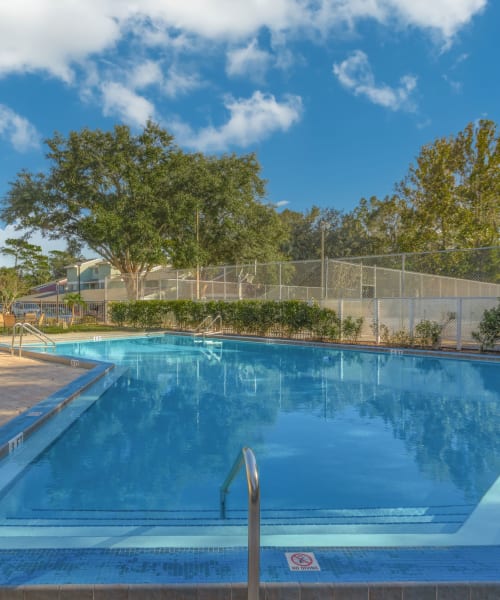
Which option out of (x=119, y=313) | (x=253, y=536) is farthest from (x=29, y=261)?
(x=253, y=536)

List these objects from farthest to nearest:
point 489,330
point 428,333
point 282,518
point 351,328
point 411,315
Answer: point 351,328
point 411,315
point 428,333
point 489,330
point 282,518

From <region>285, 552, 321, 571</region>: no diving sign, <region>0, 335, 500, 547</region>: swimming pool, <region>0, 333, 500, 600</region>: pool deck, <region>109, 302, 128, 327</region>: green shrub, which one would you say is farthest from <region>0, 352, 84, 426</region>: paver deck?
<region>109, 302, 128, 327</region>: green shrub

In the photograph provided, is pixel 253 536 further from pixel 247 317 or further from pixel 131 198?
pixel 131 198

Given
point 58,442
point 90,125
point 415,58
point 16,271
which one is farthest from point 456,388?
point 16,271

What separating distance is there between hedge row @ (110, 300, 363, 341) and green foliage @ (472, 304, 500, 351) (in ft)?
11.6

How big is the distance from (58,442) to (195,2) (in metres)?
11.9

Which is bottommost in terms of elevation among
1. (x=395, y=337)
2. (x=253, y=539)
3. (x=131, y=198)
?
(x=253, y=539)

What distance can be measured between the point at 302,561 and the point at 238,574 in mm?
314

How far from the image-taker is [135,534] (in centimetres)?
282

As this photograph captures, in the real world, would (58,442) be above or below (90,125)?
below

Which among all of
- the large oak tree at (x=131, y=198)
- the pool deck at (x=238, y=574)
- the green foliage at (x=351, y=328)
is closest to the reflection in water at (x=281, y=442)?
the pool deck at (x=238, y=574)

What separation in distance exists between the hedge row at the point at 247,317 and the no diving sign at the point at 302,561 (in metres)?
12.8

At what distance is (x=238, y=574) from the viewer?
2.05m

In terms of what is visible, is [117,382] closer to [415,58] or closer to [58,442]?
[58,442]
